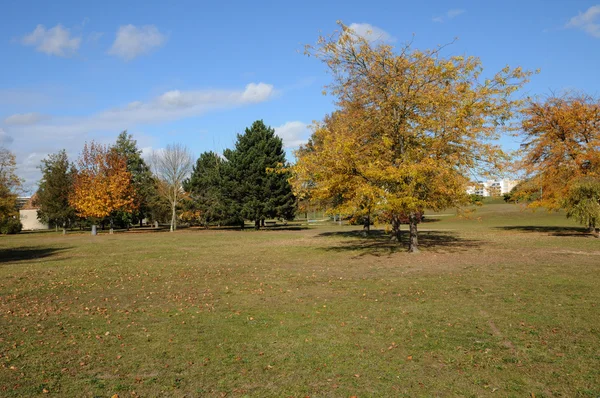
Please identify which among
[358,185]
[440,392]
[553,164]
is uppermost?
[553,164]

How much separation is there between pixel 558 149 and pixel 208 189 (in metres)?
38.2

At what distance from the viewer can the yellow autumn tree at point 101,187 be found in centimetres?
4616

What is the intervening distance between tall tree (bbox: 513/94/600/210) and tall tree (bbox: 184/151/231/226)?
29.2 metres

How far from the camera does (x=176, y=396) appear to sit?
18.5ft

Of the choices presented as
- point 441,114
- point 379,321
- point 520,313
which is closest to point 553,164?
point 441,114

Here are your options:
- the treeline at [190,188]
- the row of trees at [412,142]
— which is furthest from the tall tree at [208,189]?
the row of trees at [412,142]

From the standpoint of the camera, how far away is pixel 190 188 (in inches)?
2253

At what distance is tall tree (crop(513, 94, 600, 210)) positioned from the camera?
97.0 feet

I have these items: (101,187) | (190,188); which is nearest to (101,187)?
(101,187)

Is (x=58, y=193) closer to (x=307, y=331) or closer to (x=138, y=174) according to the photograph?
(x=138, y=174)

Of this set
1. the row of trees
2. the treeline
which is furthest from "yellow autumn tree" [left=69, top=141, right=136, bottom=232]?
the row of trees

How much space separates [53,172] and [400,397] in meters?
55.6

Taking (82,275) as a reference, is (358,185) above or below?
above

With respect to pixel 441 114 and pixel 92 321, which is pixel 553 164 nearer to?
pixel 441 114
